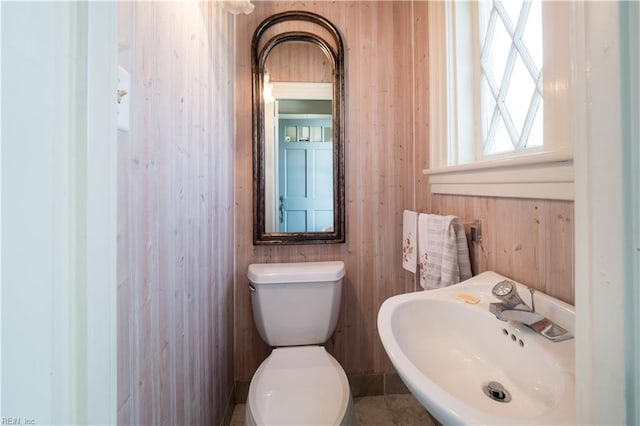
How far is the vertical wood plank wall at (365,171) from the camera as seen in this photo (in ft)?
4.82

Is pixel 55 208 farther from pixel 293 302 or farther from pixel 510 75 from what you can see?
pixel 510 75

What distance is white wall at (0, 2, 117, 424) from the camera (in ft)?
0.89

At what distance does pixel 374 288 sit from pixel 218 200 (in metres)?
0.95

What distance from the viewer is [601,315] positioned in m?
0.30

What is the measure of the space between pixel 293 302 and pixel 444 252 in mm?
716

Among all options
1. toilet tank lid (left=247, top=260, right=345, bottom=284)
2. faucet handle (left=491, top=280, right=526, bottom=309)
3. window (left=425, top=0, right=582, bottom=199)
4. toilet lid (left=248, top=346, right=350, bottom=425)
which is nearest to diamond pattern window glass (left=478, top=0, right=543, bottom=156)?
window (left=425, top=0, right=582, bottom=199)

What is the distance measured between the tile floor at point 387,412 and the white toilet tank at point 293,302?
47 cm

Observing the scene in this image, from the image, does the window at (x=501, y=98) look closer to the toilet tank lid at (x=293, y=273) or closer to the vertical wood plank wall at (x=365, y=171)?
the vertical wood plank wall at (x=365, y=171)

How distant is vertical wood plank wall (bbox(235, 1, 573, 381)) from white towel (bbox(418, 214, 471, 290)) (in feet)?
1.13

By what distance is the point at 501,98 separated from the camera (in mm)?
995

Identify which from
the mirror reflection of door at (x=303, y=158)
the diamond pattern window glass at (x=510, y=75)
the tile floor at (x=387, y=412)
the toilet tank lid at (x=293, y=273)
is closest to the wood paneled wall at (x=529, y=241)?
the diamond pattern window glass at (x=510, y=75)

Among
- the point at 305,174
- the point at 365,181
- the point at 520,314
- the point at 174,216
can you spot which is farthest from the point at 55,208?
the point at 365,181

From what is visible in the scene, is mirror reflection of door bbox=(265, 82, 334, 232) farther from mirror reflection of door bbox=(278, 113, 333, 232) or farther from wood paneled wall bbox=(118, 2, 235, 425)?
wood paneled wall bbox=(118, 2, 235, 425)

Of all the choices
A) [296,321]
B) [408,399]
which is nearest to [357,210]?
[296,321]
